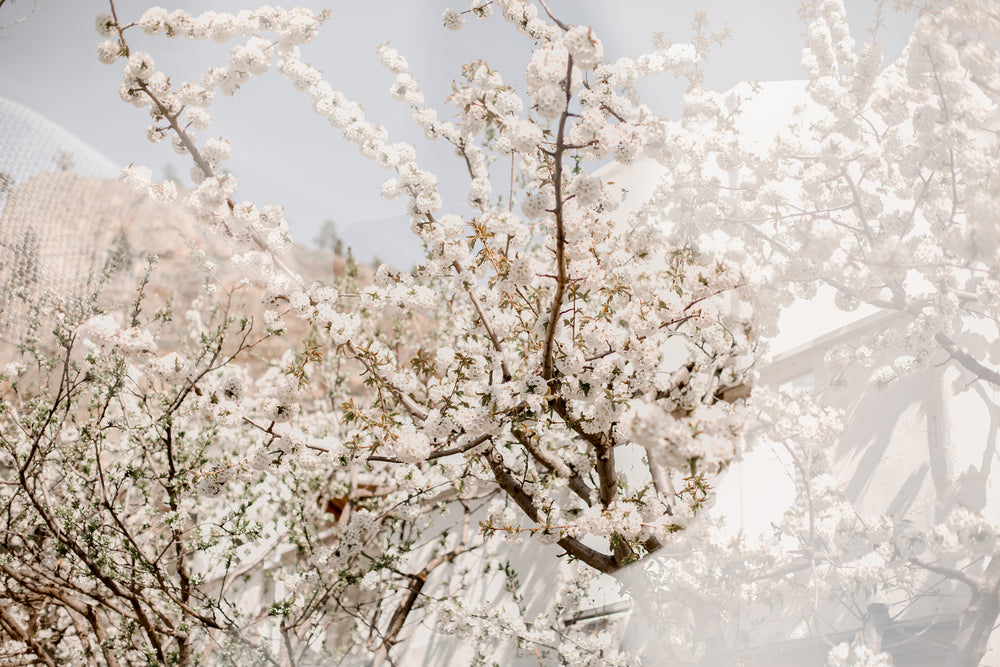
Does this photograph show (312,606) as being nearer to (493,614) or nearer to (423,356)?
(493,614)

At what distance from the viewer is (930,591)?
1.89m

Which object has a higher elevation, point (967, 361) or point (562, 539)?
point (967, 361)

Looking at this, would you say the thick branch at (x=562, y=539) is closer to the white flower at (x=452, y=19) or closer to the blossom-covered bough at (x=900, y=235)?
the blossom-covered bough at (x=900, y=235)

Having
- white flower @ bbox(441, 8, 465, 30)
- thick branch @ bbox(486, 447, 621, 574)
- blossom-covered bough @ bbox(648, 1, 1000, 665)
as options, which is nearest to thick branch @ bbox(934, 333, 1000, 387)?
blossom-covered bough @ bbox(648, 1, 1000, 665)

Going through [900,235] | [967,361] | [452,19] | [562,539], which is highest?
[452,19]

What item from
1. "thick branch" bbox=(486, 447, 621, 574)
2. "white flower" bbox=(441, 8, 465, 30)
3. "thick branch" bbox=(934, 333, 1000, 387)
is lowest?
"thick branch" bbox=(486, 447, 621, 574)

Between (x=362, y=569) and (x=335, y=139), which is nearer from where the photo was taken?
(x=362, y=569)

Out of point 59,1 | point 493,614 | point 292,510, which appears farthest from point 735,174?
point 59,1

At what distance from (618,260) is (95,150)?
488cm

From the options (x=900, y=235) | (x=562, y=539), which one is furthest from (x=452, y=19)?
Answer: (x=562, y=539)

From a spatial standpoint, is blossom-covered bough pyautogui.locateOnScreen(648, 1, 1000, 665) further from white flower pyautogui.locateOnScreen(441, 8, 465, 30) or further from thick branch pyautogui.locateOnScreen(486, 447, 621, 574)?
white flower pyautogui.locateOnScreen(441, 8, 465, 30)

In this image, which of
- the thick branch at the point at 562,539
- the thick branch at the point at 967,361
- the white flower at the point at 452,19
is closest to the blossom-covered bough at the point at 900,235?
the thick branch at the point at 967,361

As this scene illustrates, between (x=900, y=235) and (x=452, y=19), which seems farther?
(x=452, y=19)

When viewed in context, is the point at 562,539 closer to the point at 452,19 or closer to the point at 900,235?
the point at 900,235
